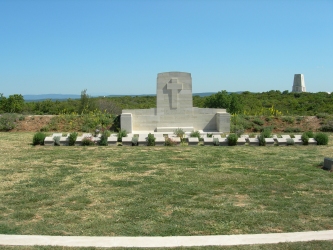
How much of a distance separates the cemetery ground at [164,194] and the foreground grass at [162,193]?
13 millimetres

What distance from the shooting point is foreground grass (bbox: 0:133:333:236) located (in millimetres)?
4516

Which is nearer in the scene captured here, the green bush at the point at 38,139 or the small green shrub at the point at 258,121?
the green bush at the point at 38,139

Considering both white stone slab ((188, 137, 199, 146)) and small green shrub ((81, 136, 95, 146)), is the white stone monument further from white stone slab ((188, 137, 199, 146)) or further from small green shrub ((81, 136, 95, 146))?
small green shrub ((81, 136, 95, 146))

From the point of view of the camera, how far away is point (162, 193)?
5.92 meters

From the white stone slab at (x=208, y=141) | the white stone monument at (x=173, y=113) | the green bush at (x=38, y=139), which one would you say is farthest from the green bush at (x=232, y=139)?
the green bush at (x=38, y=139)

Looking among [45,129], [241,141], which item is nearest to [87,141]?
[241,141]

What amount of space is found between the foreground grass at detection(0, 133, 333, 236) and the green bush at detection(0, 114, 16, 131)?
7181 millimetres

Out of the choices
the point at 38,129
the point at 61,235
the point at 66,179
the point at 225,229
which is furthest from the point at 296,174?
the point at 38,129

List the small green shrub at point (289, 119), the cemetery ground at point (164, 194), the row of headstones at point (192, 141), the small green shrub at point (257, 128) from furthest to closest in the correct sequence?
the small green shrub at point (289, 119)
the small green shrub at point (257, 128)
the row of headstones at point (192, 141)
the cemetery ground at point (164, 194)

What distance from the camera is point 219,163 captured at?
8641mm

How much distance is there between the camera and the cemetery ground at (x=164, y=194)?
177 inches

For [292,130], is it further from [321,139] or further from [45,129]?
[45,129]

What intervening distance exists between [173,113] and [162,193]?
9909mm

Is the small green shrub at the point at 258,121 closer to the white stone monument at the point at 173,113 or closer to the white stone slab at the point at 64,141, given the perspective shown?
the white stone monument at the point at 173,113
